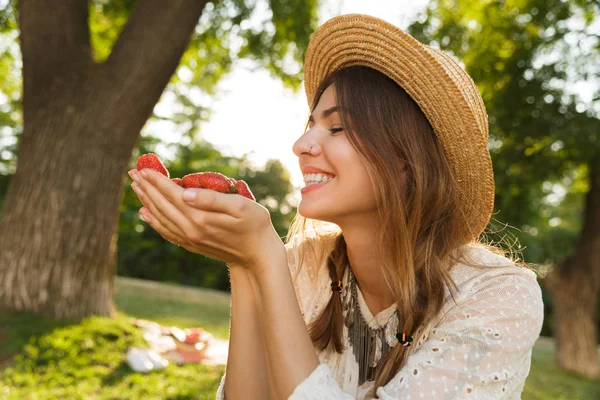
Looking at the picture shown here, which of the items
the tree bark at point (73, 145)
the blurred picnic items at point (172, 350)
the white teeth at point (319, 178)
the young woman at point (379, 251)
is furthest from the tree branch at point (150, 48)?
the white teeth at point (319, 178)

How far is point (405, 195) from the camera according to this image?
2.33 m

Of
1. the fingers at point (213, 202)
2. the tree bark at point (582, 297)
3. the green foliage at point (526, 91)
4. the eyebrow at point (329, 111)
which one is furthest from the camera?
the tree bark at point (582, 297)

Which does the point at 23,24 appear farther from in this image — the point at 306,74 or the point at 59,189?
the point at 306,74

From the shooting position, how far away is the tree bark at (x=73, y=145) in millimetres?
5359

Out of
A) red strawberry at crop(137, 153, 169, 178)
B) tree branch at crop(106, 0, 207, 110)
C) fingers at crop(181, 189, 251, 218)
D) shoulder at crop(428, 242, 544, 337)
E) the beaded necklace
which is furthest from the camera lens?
tree branch at crop(106, 0, 207, 110)

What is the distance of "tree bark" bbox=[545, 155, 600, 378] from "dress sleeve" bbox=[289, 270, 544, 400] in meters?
9.46

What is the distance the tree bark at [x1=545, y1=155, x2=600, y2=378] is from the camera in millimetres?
10406

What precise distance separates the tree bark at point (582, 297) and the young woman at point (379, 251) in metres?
8.86

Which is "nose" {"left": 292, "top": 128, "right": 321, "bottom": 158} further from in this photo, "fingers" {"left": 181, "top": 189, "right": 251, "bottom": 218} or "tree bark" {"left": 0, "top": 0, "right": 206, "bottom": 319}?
"tree bark" {"left": 0, "top": 0, "right": 206, "bottom": 319}

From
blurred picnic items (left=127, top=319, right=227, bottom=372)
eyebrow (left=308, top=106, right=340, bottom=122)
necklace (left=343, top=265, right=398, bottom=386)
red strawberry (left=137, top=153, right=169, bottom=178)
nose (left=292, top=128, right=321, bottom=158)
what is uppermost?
eyebrow (left=308, top=106, right=340, bottom=122)

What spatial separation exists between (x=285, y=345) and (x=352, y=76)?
1159 millimetres

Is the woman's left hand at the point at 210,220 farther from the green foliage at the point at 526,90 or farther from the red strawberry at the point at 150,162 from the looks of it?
the green foliage at the point at 526,90

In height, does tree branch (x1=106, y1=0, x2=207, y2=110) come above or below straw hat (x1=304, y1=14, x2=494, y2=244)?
above

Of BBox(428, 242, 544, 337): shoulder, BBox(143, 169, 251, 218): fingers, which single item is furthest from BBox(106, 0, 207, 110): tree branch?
BBox(428, 242, 544, 337): shoulder
